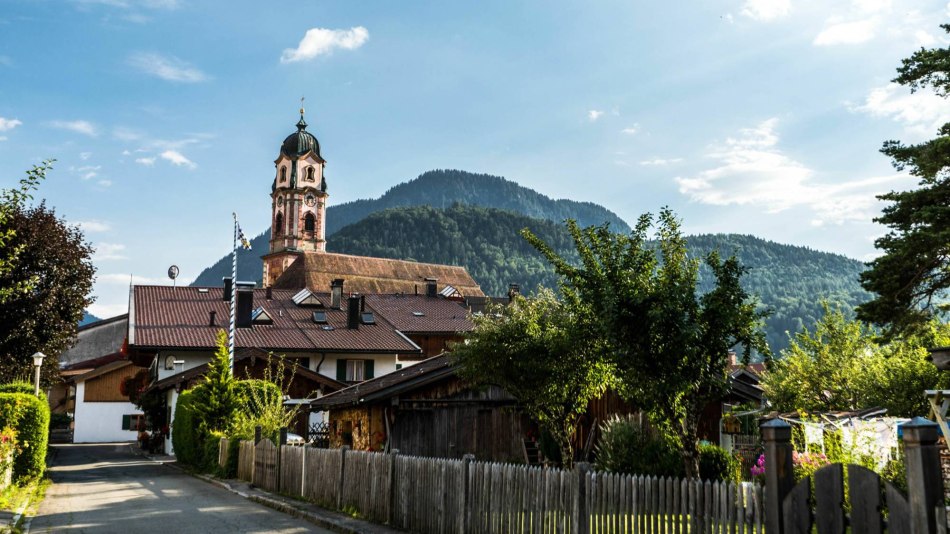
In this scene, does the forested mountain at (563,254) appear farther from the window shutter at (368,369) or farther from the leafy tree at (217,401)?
the leafy tree at (217,401)

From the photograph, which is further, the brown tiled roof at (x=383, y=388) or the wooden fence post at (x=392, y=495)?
the brown tiled roof at (x=383, y=388)

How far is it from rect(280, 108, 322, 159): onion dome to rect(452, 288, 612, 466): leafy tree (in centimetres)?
9841

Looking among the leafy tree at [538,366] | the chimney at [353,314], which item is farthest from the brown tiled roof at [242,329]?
the leafy tree at [538,366]

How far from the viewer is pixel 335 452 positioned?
15.7 metres

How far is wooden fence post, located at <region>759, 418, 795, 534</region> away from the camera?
7.16 metres

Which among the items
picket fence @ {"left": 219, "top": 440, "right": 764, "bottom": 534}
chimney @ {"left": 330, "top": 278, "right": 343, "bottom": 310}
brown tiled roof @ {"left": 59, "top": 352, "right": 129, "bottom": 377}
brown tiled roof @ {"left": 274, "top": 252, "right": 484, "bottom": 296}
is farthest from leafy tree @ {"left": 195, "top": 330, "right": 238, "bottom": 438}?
brown tiled roof @ {"left": 274, "top": 252, "right": 484, "bottom": 296}

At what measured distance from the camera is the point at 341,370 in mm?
46094

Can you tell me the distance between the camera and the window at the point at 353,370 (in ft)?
151

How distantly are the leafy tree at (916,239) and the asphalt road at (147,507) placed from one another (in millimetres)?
13440

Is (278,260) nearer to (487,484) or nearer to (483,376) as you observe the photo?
(483,376)

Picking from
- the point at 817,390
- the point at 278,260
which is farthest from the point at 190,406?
the point at 278,260

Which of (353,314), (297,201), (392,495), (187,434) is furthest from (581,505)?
(297,201)

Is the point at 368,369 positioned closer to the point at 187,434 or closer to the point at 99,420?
the point at 187,434

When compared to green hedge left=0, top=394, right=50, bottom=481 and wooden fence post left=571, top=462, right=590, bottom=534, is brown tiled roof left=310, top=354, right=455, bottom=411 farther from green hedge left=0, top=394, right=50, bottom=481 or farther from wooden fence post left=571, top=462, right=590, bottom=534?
wooden fence post left=571, top=462, right=590, bottom=534
